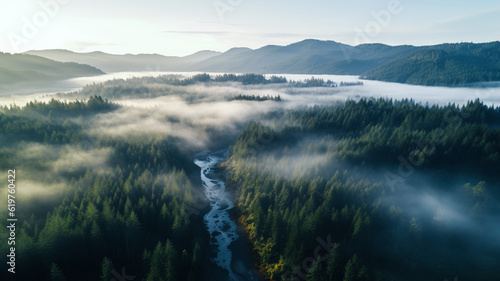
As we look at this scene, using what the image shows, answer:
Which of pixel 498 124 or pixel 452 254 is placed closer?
pixel 452 254

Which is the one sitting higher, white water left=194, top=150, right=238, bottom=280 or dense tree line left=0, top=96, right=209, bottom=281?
dense tree line left=0, top=96, right=209, bottom=281

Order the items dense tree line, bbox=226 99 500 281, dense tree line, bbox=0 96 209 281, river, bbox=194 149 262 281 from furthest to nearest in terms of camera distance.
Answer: river, bbox=194 149 262 281 → dense tree line, bbox=226 99 500 281 → dense tree line, bbox=0 96 209 281

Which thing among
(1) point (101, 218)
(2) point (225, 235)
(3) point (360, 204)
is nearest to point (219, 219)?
(2) point (225, 235)

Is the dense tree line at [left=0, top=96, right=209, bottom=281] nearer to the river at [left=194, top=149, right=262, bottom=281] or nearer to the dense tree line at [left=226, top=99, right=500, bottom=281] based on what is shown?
the river at [left=194, top=149, right=262, bottom=281]

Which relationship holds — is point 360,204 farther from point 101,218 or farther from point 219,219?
point 101,218

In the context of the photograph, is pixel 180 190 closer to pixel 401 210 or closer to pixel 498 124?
pixel 401 210

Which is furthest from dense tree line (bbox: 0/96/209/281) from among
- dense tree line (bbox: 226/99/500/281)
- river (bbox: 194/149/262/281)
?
dense tree line (bbox: 226/99/500/281)

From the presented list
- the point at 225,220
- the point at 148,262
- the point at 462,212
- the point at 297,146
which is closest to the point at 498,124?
the point at 462,212
